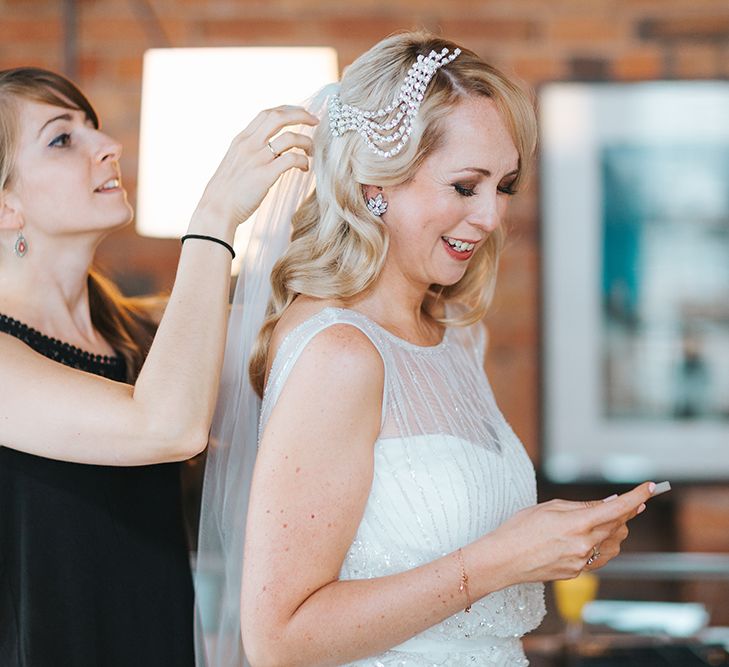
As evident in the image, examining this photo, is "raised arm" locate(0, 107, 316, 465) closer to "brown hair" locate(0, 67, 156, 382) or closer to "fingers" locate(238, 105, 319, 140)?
"fingers" locate(238, 105, 319, 140)

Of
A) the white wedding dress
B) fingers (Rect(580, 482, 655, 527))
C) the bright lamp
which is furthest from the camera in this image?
the bright lamp

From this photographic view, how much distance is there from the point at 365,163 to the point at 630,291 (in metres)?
1.68

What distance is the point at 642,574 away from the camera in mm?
3027

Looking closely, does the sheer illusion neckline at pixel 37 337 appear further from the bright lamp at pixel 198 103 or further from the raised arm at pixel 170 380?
the bright lamp at pixel 198 103

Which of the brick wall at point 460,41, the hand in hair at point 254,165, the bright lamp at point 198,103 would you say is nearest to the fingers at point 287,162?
the hand in hair at point 254,165

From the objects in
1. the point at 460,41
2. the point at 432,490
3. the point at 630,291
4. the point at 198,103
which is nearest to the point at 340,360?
the point at 432,490

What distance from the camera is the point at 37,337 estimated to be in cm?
176

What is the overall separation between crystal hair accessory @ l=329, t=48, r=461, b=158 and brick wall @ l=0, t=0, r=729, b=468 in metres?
1.53

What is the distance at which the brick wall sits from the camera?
318cm

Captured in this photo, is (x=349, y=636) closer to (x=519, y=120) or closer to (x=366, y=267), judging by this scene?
(x=366, y=267)

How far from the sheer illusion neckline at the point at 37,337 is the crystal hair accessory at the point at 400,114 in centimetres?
57

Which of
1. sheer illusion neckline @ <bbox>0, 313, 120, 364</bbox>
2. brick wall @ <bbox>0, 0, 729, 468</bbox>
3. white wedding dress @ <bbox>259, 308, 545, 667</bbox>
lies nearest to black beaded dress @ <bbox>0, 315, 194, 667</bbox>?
sheer illusion neckline @ <bbox>0, 313, 120, 364</bbox>

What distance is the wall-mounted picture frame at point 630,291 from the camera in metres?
3.14

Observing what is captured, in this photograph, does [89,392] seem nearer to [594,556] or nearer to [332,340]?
[332,340]
